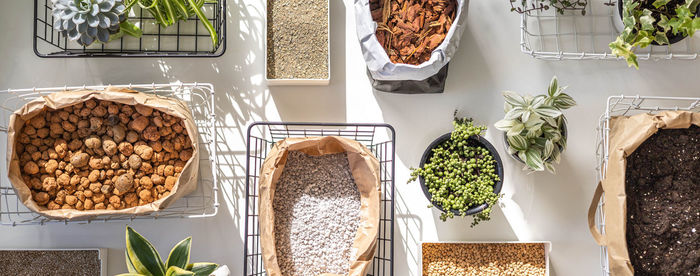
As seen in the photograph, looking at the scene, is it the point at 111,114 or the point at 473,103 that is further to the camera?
the point at 473,103

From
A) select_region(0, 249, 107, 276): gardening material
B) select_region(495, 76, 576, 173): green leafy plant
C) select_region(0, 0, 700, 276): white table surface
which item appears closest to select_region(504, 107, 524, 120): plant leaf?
select_region(495, 76, 576, 173): green leafy plant

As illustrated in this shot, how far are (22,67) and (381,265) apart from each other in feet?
4.79

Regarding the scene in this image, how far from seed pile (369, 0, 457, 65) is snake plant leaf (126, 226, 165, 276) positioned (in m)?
0.97

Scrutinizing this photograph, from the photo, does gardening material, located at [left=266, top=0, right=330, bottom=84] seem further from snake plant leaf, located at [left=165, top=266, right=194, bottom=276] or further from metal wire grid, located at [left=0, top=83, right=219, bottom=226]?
snake plant leaf, located at [left=165, top=266, right=194, bottom=276]

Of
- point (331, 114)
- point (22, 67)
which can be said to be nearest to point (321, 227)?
point (331, 114)

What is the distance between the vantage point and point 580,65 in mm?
1946

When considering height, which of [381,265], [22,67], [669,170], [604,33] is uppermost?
[604,33]

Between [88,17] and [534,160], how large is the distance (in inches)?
57.5

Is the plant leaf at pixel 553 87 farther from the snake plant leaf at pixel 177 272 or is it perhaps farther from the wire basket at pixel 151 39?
the snake plant leaf at pixel 177 272

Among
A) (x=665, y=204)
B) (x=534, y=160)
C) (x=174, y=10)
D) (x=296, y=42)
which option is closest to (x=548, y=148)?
(x=534, y=160)

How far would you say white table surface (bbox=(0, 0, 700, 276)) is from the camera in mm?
1860

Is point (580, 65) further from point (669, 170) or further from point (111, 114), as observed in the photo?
point (111, 114)

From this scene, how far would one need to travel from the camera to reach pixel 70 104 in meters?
1.60

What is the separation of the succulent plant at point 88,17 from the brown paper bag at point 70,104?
172 millimetres
